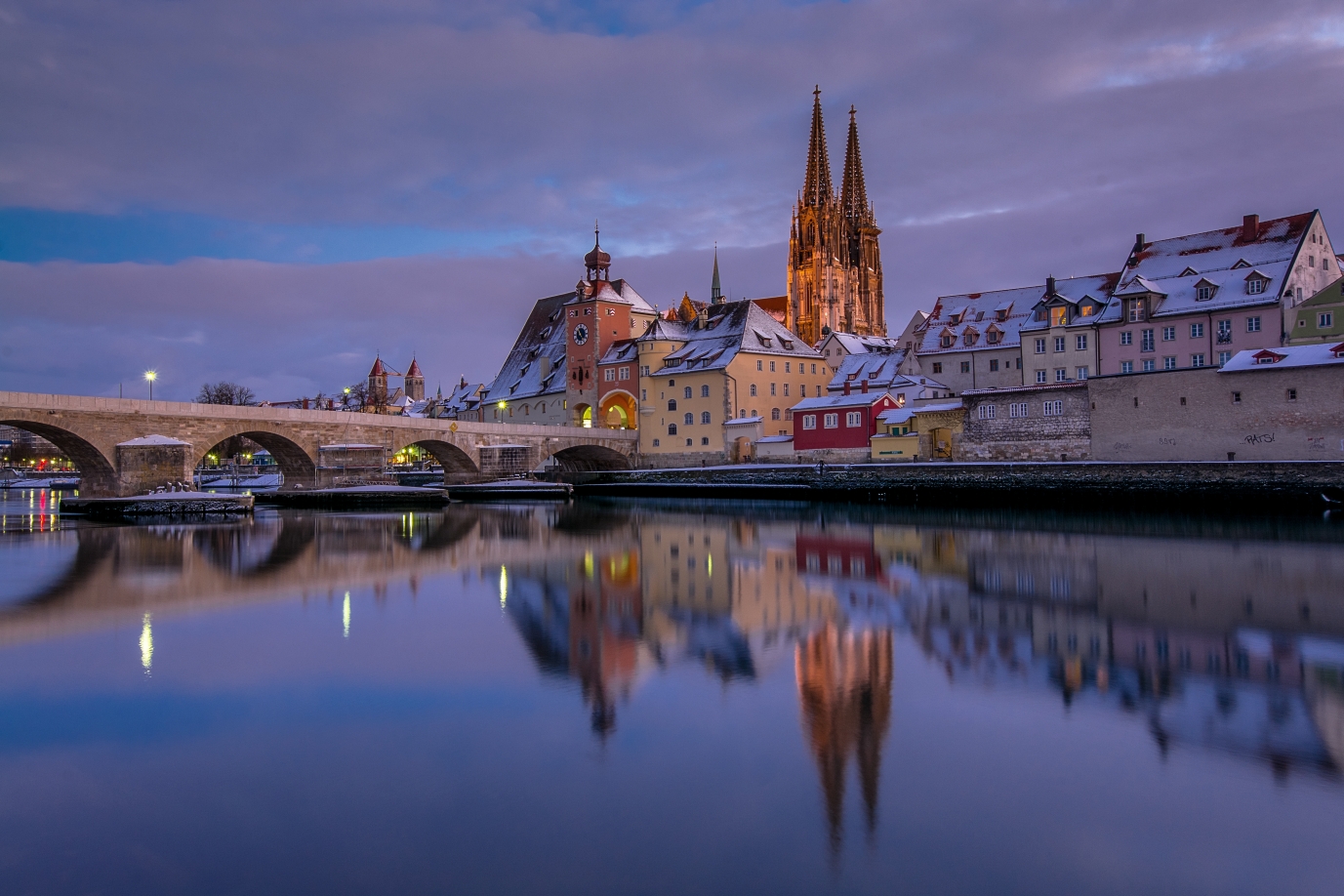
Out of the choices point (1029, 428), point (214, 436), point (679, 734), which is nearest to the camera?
point (679, 734)

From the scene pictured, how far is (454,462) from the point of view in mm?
50531

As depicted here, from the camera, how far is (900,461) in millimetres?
43875

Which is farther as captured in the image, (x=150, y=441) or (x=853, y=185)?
(x=853, y=185)

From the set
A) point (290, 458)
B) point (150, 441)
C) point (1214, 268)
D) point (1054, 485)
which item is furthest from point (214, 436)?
point (1214, 268)

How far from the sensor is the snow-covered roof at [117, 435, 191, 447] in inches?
1304

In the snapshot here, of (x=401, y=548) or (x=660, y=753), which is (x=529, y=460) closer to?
(x=401, y=548)

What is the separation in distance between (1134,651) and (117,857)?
33.8 ft

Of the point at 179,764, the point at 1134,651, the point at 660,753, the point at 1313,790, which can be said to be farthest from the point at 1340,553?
the point at 179,764

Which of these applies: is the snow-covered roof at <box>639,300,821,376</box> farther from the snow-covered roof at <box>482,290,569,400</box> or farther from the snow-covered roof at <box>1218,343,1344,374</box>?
the snow-covered roof at <box>1218,343,1344,374</box>

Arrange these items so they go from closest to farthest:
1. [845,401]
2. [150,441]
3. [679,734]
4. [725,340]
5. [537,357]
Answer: [679,734]
[150,441]
[845,401]
[725,340]
[537,357]

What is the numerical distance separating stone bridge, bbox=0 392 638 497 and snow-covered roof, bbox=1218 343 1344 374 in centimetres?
3343

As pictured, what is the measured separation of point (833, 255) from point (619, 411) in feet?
114

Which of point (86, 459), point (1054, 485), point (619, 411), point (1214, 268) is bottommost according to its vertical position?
point (1054, 485)

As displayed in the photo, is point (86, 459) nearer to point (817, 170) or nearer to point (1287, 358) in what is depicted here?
point (1287, 358)
